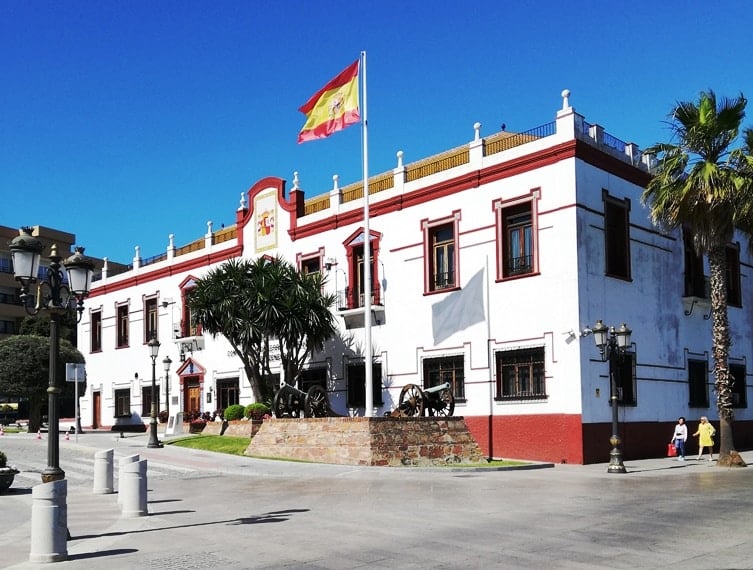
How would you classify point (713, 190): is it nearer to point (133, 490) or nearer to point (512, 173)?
point (512, 173)

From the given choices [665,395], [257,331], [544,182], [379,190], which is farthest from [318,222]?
[665,395]

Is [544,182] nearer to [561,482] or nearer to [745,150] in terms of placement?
[745,150]

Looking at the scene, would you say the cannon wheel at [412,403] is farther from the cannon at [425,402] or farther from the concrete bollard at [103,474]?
the concrete bollard at [103,474]

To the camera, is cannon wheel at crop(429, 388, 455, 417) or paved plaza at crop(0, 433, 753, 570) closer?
paved plaza at crop(0, 433, 753, 570)

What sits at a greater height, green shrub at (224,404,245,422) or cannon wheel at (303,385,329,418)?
cannon wheel at (303,385,329,418)

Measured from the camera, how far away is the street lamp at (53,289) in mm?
11156

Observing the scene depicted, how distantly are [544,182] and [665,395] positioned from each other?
8.44 metres

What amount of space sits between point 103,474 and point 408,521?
802 cm

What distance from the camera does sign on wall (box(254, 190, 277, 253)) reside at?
36.6 metres

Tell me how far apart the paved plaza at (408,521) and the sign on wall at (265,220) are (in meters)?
16.5

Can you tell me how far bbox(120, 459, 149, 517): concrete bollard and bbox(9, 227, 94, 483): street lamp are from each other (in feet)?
5.77

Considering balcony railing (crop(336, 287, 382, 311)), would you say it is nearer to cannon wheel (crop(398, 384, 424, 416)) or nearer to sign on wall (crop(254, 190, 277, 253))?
sign on wall (crop(254, 190, 277, 253))

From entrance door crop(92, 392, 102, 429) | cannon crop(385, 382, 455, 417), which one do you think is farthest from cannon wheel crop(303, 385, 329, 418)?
entrance door crop(92, 392, 102, 429)

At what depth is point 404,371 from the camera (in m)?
29.9
